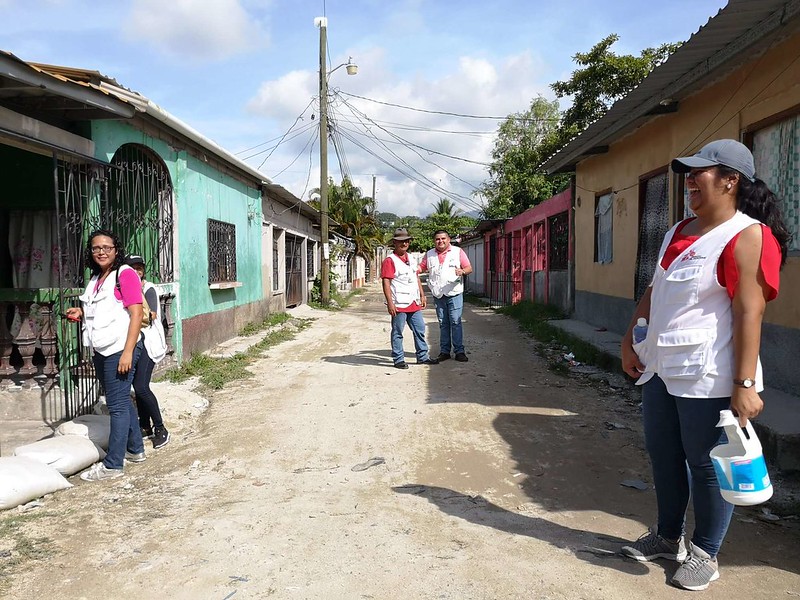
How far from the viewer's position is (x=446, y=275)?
7750 millimetres

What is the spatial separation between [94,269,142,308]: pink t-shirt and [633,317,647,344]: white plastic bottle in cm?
311

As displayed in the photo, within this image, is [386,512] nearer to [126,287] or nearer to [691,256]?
[691,256]

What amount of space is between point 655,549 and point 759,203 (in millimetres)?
1591

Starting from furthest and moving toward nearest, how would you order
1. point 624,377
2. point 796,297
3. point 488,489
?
point 624,377 → point 796,297 → point 488,489

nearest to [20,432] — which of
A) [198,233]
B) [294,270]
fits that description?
[198,233]

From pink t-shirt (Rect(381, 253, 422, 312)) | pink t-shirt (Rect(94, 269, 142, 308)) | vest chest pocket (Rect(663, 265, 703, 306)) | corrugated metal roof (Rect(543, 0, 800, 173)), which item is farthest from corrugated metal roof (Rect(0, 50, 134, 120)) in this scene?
corrugated metal roof (Rect(543, 0, 800, 173))

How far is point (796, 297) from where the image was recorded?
16.3 feet

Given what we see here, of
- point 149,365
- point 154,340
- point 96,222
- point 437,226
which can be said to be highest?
point 437,226

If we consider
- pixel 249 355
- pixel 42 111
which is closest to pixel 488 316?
pixel 249 355

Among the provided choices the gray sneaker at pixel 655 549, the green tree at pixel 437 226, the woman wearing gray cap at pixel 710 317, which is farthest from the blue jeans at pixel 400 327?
the green tree at pixel 437 226

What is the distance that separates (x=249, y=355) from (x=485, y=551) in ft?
21.5

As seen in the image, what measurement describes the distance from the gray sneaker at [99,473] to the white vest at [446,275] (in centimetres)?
445

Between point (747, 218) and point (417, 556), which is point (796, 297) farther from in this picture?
point (417, 556)

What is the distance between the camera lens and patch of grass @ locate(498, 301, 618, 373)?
7.78m
